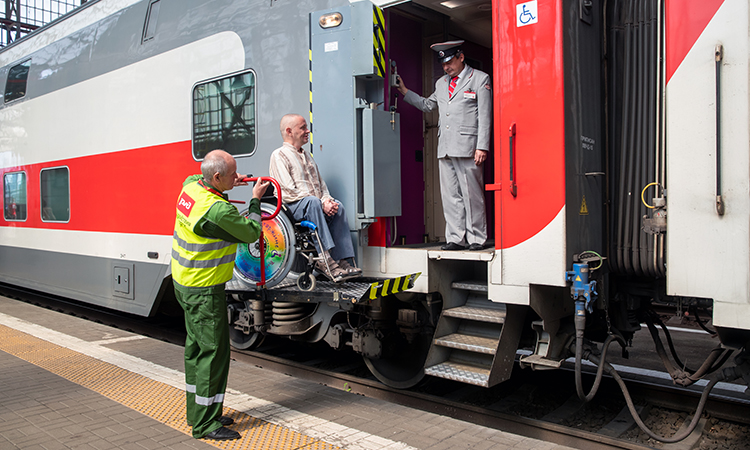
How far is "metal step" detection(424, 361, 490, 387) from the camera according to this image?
156 inches

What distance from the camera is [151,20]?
6758 millimetres

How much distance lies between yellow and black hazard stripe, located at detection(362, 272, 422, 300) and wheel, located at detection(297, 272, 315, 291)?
1.84 ft

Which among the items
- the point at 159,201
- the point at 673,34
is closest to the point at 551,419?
the point at 673,34

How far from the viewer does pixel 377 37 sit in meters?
4.71

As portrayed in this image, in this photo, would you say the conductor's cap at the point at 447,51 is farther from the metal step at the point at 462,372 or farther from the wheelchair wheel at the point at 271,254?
the metal step at the point at 462,372

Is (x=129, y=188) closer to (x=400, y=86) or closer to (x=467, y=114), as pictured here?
(x=400, y=86)

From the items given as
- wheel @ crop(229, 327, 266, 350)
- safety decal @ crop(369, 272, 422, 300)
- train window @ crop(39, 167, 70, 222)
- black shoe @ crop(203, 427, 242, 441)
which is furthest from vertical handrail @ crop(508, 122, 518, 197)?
train window @ crop(39, 167, 70, 222)

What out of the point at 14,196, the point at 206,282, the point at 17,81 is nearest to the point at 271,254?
the point at 206,282

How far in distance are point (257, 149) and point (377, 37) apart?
1.64m

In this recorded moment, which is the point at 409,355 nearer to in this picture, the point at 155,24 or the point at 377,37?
the point at 377,37

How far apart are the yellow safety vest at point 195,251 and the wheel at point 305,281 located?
1061 millimetres

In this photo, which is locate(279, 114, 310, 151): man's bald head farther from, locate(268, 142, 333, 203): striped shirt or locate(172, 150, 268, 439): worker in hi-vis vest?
locate(172, 150, 268, 439): worker in hi-vis vest

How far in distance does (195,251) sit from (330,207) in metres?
1.42

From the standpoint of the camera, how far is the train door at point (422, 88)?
5.29 m
